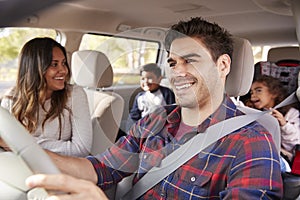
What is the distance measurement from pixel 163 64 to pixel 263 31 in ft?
3.83

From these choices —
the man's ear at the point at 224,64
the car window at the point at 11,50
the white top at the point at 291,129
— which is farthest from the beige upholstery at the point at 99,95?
the white top at the point at 291,129

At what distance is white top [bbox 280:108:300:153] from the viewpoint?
2239mm

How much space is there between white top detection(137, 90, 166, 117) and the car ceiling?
0.28m

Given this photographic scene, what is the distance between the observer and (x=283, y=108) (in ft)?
7.00

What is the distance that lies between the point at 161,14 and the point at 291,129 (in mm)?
949

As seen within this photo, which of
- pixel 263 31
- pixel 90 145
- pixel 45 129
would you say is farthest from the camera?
pixel 263 31

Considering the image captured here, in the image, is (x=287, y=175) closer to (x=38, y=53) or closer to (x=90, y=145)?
(x=90, y=145)

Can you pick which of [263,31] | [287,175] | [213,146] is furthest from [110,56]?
[263,31]

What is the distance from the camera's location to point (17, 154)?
886mm

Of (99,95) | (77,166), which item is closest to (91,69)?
(99,95)

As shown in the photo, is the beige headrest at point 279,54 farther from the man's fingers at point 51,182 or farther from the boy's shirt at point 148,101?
the man's fingers at point 51,182

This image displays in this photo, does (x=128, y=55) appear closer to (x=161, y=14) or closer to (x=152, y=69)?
(x=152, y=69)

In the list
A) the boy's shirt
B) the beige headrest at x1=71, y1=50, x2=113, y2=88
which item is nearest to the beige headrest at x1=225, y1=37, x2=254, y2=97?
the boy's shirt

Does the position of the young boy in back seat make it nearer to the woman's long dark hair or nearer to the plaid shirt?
the plaid shirt
